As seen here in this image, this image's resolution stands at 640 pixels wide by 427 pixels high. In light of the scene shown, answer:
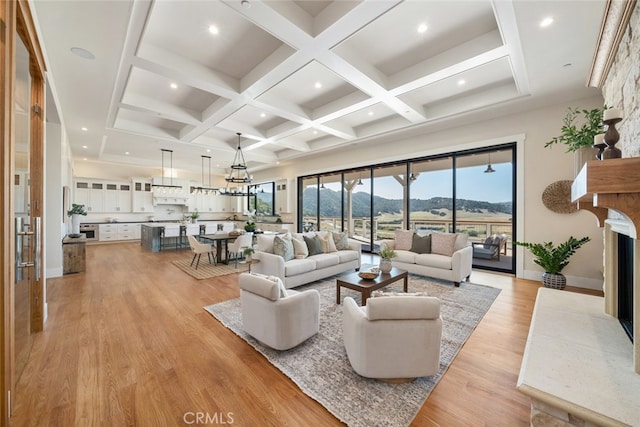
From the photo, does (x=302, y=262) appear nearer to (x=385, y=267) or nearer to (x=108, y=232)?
(x=385, y=267)

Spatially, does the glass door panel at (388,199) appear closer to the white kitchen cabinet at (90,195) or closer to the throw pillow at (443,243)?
the throw pillow at (443,243)

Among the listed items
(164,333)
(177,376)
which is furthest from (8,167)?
(164,333)

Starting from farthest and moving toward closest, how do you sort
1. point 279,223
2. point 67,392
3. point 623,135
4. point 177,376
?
point 279,223 < point 623,135 < point 177,376 < point 67,392


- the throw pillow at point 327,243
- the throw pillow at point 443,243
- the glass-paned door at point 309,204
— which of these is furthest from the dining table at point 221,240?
the throw pillow at point 443,243

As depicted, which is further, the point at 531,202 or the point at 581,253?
the point at 531,202

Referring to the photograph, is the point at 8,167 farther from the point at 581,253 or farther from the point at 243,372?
the point at 581,253

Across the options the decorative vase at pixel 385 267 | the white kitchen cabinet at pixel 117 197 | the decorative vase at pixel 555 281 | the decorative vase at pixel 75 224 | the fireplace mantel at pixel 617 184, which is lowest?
the decorative vase at pixel 555 281

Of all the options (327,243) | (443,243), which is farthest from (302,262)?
(443,243)

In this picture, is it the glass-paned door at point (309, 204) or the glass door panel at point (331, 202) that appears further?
the glass-paned door at point (309, 204)

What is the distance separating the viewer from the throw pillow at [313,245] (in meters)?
4.71

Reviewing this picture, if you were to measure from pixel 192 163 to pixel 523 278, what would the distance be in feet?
36.5

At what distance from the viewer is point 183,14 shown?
2.76m

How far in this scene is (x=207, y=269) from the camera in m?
5.49
